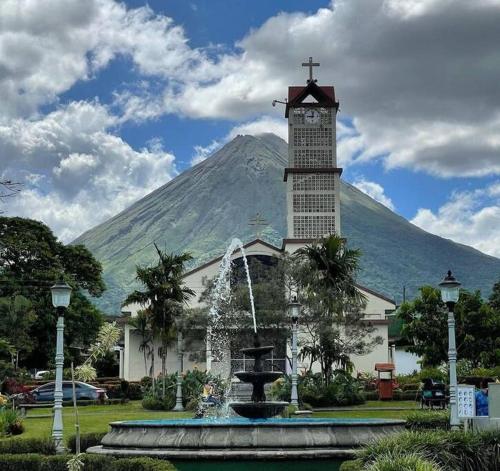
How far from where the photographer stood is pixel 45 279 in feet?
203

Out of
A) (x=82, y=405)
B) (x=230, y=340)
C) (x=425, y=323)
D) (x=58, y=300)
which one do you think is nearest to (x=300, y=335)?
(x=230, y=340)

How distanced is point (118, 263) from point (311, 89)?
137 metres

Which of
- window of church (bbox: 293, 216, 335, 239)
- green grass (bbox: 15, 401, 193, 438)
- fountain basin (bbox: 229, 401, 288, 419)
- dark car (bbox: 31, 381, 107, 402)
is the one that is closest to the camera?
fountain basin (bbox: 229, 401, 288, 419)

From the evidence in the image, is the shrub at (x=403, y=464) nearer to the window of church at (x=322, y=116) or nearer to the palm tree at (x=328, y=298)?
the palm tree at (x=328, y=298)

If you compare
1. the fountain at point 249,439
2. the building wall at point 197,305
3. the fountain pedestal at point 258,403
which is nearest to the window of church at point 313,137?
the building wall at point 197,305

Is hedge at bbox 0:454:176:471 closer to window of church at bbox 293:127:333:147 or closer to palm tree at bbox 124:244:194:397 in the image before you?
palm tree at bbox 124:244:194:397

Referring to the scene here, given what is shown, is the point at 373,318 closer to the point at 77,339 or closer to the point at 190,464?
the point at 77,339

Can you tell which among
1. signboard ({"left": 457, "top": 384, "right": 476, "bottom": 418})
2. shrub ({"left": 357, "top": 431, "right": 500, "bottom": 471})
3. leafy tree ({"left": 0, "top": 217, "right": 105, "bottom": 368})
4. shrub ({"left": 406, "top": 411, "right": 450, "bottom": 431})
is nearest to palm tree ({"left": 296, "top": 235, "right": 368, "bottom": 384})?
shrub ({"left": 406, "top": 411, "right": 450, "bottom": 431})

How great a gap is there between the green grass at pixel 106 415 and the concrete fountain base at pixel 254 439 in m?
6.14

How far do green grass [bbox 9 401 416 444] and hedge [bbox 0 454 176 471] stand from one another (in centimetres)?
702

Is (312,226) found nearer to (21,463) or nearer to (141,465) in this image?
(21,463)

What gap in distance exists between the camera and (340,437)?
18.7 meters

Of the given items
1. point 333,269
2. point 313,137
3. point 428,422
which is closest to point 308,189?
point 313,137

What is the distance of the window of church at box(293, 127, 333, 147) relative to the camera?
67.6 m
